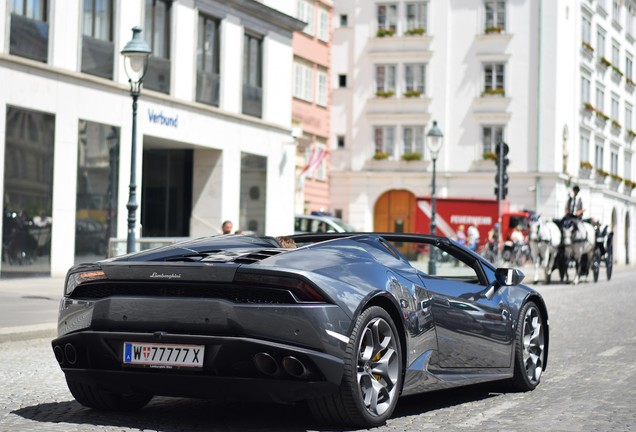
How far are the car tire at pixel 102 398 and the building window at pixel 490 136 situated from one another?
56.5 metres

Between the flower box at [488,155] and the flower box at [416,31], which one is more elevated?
the flower box at [416,31]

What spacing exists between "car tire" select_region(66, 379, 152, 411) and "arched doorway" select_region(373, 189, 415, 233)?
5740 cm

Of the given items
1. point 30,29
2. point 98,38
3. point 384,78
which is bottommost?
point 30,29

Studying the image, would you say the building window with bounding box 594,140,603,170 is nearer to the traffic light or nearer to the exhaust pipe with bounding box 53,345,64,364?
the traffic light

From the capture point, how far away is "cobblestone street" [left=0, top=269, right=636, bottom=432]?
7.59m

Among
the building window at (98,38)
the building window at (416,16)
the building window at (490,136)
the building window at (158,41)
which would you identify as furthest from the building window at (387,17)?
the building window at (98,38)

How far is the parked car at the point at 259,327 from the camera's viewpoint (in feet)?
22.5

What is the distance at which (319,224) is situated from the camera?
38281 mm

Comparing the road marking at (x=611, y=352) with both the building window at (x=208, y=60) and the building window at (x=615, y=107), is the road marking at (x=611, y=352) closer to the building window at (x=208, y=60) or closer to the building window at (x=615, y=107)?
the building window at (x=208, y=60)

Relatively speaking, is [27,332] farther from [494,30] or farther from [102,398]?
[494,30]

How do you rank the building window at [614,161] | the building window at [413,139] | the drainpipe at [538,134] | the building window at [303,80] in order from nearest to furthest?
1. the building window at [303,80]
2. the drainpipe at [538,134]
3. the building window at [413,139]
4. the building window at [614,161]

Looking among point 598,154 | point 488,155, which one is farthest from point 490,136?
point 598,154

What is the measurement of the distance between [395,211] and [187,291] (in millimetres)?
59070

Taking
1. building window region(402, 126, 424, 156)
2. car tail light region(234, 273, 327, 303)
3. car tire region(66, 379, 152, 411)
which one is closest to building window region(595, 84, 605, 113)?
building window region(402, 126, 424, 156)
